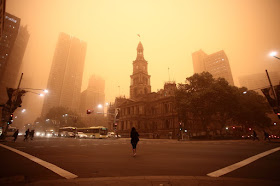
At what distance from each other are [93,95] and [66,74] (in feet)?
114

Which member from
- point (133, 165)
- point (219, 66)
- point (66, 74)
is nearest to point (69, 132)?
point (133, 165)

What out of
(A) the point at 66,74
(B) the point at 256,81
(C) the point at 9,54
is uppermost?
(A) the point at 66,74

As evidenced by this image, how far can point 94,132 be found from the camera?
42031 millimetres

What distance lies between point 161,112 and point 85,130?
90.7 feet

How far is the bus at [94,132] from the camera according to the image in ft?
133

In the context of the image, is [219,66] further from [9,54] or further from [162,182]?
[9,54]

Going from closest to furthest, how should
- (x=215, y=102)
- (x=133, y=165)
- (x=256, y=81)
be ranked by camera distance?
(x=133, y=165) < (x=215, y=102) < (x=256, y=81)

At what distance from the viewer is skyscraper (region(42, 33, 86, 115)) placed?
137m

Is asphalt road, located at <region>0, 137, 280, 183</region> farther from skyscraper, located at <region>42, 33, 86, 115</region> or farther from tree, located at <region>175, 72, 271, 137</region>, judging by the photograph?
skyscraper, located at <region>42, 33, 86, 115</region>

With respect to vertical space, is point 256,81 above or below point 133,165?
above

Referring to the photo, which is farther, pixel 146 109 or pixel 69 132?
pixel 146 109

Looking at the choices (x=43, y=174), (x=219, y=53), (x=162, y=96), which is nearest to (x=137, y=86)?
(x=162, y=96)

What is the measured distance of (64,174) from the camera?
16.3 feet

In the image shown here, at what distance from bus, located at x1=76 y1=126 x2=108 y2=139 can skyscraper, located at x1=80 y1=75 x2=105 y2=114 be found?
344ft
